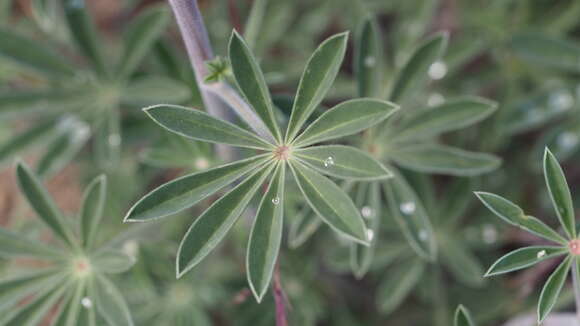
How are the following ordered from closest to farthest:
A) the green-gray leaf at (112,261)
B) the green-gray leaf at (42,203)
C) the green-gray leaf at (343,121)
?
the green-gray leaf at (343,121)
the green-gray leaf at (112,261)
the green-gray leaf at (42,203)

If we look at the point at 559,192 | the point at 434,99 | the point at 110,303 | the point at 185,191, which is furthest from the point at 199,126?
the point at 434,99

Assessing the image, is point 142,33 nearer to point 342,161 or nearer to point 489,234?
point 342,161

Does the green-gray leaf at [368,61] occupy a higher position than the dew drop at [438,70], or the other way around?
the dew drop at [438,70]

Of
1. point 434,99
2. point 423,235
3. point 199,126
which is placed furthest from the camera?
point 434,99

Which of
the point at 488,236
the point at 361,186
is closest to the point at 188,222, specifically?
the point at 361,186

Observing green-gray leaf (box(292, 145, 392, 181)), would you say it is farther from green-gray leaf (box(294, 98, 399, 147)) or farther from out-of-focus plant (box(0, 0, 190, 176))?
out-of-focus plant (box(0, 0, 190, 176))

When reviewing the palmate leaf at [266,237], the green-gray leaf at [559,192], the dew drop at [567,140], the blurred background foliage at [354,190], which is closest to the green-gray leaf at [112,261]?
the blurred background foliage at [354,190]

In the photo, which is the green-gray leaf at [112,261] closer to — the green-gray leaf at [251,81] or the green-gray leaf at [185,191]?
the green-gray leaf at [185,191]
